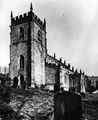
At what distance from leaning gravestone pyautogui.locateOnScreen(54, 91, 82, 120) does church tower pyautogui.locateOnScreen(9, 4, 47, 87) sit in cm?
2249

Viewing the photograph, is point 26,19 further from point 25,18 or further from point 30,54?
point 30,54

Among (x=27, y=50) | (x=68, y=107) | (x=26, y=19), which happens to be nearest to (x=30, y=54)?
(x=27, y=50)

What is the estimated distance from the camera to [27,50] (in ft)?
93.6

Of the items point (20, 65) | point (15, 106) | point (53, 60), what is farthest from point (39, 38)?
point (15, 106)

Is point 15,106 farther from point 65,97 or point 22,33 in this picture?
point 22,33

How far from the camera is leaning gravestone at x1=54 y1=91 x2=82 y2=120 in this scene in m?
4.17

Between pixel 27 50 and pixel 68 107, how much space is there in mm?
24831

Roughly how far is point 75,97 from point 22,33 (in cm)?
2692

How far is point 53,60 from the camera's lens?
39875mm

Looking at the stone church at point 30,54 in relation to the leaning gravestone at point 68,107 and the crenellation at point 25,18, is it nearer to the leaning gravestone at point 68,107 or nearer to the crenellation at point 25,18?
the crenellation at point 25,18

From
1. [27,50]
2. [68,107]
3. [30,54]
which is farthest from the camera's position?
[27,50]

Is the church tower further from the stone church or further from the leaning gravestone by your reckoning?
the leaning gravestone

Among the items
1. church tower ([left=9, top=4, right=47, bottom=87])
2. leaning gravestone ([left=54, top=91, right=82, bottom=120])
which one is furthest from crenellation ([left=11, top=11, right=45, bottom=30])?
leaning gravestone ([left=54, top=91, right=82, bottom=120])

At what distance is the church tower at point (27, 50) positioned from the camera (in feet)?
91.4
